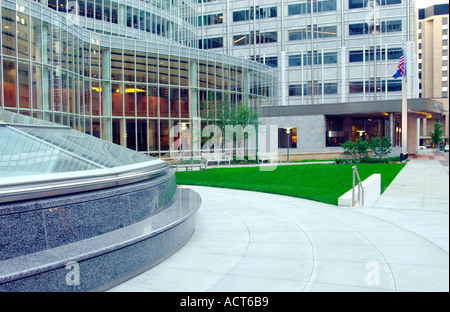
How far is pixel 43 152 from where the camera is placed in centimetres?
695

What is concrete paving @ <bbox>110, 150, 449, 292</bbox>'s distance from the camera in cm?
577

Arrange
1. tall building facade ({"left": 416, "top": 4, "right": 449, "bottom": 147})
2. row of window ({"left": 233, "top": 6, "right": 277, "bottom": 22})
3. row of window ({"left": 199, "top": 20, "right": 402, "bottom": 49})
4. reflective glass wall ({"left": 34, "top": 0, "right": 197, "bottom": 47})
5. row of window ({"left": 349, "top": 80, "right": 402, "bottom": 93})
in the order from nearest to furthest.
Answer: reflective glass wall ({"left": 34, "top": 0, "right": 197, "bottom": 47})
row of window ({"left": 349, "top": 80, "right": 402, "bottom": 93})
row of window ({"left": 199, "top": 20, "right": 402, "bottom": 49})
row of window ({"left": 233, "top": 6, "right": 277, "bottom": 22})
tall building facade ({"left": 416, "top": 4, "right": 449, "bottom": 147})

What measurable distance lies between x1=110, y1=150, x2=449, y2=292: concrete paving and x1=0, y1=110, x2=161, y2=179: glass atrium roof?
2.11 metres

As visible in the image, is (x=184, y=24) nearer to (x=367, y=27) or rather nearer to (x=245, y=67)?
(x=245, y=67)

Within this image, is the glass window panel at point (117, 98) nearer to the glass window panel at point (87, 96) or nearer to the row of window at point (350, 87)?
the glass window panel at point (87, 96)

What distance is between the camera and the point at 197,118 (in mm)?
Answer: 36438

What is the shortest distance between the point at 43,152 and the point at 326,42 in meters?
51.2

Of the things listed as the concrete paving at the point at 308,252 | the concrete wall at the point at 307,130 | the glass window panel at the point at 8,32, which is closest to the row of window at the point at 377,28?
the concrete wall at the point at 307,130

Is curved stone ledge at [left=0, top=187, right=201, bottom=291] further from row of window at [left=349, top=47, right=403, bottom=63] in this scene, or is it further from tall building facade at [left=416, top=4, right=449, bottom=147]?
tall building facade at [left=416, top=4, right=449, bottom=147]

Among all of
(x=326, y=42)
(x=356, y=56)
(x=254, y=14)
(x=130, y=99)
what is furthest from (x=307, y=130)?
(x=254, y=14)

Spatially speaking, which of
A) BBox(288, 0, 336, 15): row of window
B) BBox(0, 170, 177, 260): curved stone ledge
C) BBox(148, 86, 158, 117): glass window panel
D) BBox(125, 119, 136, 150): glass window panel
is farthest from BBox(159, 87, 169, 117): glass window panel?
BBox(0, 170, 177, 260): curved stone ledge

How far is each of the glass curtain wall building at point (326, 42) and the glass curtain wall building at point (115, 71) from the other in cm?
1074

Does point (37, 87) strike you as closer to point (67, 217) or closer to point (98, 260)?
point (67, 217)
